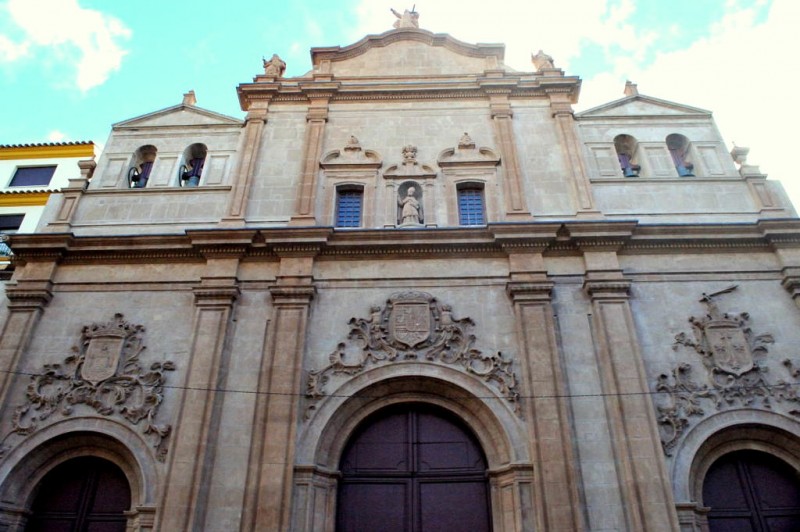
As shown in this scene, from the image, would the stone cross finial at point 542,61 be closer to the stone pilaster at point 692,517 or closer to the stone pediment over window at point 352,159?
the stone pediment over window at point 352,159

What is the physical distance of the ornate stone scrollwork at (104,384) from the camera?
12.4 metres

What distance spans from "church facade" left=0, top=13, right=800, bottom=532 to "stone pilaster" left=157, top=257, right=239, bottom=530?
0.05m

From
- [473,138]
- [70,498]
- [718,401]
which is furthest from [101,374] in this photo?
[718,401]

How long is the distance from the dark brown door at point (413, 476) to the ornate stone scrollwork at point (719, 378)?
12.8 feet

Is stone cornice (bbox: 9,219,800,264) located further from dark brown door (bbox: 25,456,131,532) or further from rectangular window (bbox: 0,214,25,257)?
rectangular window (bbox: 0,214,25,257)

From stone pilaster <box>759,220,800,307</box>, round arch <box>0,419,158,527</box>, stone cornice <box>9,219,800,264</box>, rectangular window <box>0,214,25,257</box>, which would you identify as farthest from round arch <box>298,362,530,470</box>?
rectangular window <box>0,214,25,257</box>

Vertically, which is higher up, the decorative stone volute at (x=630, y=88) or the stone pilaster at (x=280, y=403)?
the decorative stone volute at (x=630, y=88)

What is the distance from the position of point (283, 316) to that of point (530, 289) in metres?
5.52

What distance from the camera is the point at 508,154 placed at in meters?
16.0

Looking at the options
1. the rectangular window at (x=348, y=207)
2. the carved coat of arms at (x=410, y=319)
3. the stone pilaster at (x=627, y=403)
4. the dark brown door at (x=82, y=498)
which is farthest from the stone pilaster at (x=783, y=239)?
the dark brown door at (x=82, y=498)

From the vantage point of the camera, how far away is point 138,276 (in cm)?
1434

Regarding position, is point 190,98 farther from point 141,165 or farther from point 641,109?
point 641,109

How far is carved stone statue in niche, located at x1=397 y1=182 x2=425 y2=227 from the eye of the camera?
586 inches

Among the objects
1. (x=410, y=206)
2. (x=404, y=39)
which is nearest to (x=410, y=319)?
(x=410, y=206)
